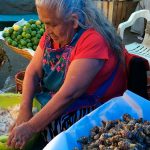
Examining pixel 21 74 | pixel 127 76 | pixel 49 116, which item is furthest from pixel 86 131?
pixel 21 74

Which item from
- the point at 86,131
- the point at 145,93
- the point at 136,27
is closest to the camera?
the point at 86,131

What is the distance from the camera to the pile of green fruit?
3.82 meters

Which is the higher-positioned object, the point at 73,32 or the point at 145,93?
the point at 73,32

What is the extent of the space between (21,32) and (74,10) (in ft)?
6.70

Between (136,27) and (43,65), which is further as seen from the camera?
(136,27)

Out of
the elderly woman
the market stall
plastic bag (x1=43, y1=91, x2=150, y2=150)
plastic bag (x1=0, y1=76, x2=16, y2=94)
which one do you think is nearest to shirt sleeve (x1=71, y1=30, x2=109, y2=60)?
the elderly woman

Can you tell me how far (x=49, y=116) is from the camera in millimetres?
2068

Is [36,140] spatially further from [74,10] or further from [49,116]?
[74,10]

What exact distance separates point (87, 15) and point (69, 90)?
0.50 m

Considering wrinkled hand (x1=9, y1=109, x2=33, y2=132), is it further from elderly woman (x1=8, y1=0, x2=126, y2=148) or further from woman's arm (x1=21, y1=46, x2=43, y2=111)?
woman's arm (x1=21, y1=46, x2=43, y2=111)

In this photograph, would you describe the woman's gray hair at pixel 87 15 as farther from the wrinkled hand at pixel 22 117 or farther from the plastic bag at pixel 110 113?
the wrinkled hand at pixel 22 117

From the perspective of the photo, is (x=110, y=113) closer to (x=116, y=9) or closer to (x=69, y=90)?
(x=69, y=90)

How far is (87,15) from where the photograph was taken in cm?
218

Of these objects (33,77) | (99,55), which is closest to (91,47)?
(99,55)
